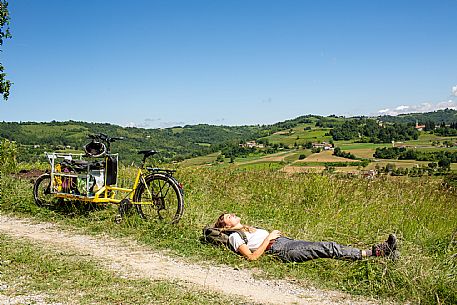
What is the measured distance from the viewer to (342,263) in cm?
561

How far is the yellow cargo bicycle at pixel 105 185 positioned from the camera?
26.7 ft

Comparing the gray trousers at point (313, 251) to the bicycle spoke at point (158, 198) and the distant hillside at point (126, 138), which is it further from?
the distant hillside at point (126, 138)

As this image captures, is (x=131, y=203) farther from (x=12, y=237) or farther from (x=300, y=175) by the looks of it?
(x=300, y=175)

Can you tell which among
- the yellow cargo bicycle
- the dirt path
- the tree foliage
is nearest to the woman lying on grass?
the dirt path

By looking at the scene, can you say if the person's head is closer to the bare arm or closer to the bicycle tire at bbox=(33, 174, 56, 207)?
the bare arm

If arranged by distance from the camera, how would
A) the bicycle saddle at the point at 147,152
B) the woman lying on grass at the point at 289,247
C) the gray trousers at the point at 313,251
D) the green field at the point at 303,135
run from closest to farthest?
the woman lying on grass at the point at 289,247 < the gray trousers at the point at 313,251 < the bicycle saddle at the point at 147,152 < the green field at the point at 303,135

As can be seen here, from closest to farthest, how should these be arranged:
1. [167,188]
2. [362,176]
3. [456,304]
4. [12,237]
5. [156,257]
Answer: [456,304], [156,257], [12,237], [167,188], [362,176]

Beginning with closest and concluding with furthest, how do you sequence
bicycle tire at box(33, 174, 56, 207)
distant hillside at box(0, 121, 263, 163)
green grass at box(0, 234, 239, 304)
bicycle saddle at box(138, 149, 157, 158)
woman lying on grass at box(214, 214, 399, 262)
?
green grass at box(0, 234, 239, 304) < woman lying on grass at box(214, 214, 399, 262) < bicycle saddle at box(138, 149, 157, 158) < bicycle tire at box(33, 174, 56, 207) < distant hillside at box(0, 121, 263, 163)

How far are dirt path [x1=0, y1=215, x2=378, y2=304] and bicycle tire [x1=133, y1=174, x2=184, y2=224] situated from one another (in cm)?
114

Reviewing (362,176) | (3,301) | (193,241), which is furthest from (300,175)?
(3,301)

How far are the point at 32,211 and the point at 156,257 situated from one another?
14.3 feet

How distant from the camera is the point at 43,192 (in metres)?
9.66

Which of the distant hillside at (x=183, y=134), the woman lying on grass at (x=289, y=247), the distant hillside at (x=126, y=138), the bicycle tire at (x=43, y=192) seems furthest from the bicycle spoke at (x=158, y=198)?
the distant hillside at (x=183, y=134)

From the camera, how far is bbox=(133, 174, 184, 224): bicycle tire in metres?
8.11
